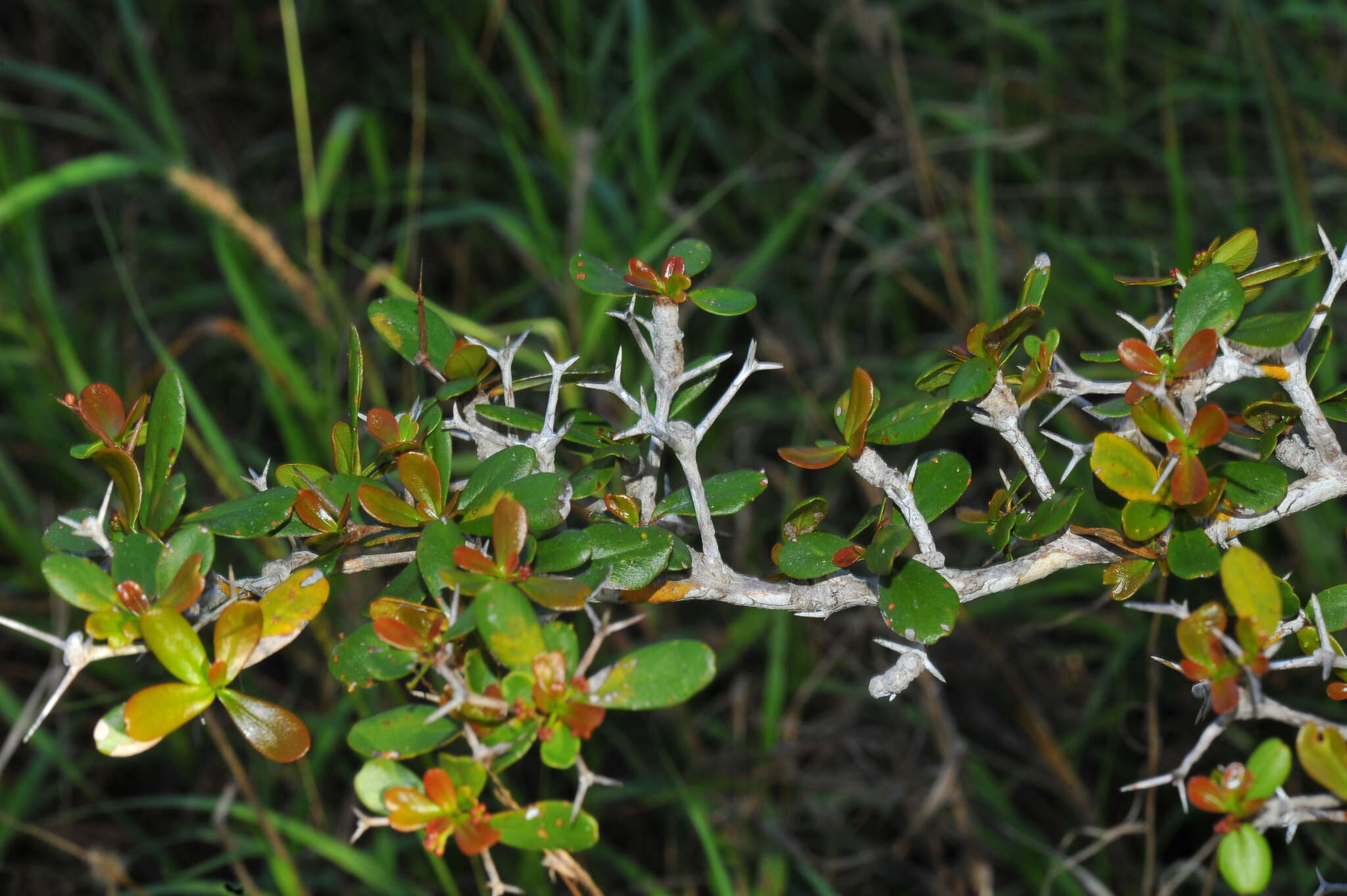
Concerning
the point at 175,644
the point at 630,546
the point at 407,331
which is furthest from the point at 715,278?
the point at 175,644

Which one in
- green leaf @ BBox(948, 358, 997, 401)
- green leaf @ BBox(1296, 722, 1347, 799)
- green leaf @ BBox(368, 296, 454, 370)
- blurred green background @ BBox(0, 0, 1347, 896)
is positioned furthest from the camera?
blurred green background @ BBox(0, 0, 1347, 896)

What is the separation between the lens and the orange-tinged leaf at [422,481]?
1.84 ft

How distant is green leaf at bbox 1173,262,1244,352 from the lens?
1.78 ft

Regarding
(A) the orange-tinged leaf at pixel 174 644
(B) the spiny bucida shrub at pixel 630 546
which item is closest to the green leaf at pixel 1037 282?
(B) the spiny bucida shrub at pixel 630 546

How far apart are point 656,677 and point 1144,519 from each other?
0.89 ft

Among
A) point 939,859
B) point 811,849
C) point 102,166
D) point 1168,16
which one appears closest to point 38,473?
point 102,166

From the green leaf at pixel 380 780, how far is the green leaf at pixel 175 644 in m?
0.09

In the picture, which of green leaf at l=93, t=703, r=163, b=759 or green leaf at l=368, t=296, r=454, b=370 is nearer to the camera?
green leaf at l=93, t=703, r=163, b=759

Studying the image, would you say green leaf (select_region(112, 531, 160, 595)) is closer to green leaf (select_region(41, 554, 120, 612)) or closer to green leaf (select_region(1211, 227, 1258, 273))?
green leaf (select_region(41, 554, 120, 612))

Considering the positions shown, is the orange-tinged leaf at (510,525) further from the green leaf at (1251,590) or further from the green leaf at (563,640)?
the green leaf at (1251,590)

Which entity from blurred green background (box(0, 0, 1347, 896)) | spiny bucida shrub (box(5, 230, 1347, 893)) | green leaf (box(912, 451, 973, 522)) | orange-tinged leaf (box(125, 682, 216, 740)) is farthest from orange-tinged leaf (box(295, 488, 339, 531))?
blurred green background (box(0, 0, 1347, 896))

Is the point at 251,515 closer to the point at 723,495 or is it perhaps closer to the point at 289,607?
the point at 289,607

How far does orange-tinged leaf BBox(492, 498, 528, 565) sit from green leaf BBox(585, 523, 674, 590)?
0.21 feet

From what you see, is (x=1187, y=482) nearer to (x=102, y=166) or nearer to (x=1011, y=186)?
(x=102, y=166)
